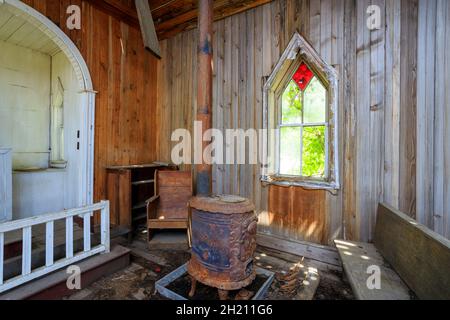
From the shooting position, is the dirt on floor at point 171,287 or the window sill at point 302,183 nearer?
the dirt on floor at point 171,287

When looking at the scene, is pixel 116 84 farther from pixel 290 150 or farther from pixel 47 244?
pixel 290 150

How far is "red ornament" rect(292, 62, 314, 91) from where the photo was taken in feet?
8.34

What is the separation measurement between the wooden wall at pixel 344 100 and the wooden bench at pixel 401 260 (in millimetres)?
321

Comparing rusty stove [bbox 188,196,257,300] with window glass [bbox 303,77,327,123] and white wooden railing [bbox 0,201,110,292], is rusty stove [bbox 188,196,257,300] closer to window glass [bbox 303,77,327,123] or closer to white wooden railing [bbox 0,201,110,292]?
white wooden railing [bbox 0,201,110,292]

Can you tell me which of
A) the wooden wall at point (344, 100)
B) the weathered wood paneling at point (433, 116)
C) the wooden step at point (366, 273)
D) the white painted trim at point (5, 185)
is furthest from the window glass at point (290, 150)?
the white painted trim at point (5, 185)

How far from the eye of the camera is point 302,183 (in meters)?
2.47

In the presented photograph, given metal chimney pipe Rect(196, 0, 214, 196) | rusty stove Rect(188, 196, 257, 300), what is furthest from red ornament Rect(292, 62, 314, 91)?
rusty stove Rect(188, 196, 257, 300)

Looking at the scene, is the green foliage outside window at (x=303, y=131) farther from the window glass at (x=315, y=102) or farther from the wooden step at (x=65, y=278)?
the wooden step at (x=65, y=278)

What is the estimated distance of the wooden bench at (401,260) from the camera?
115 cm

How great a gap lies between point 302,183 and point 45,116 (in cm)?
386

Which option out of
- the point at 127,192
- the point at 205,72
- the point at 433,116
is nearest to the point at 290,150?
the point at 433,116

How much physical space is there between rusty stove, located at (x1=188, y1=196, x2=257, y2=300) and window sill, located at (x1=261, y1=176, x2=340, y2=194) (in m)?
1.08

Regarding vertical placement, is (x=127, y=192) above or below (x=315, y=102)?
below

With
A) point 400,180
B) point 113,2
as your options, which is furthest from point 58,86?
point 400,180
